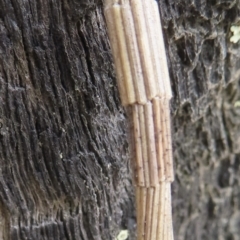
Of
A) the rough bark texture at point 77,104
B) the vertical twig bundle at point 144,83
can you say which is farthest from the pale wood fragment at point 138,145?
the rough bark texture at point 77,104

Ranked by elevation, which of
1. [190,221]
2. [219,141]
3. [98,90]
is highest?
[98,90]

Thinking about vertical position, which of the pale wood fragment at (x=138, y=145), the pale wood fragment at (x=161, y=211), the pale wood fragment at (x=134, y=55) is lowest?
the pale wood fragment at (x=161, y=211)

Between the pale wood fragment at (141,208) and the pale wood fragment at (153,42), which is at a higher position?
the pale wood fragment at (153,42)

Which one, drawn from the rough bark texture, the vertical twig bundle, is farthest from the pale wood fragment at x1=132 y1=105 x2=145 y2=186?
the rough bark texture

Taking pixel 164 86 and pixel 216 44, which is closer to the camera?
pixel 164 86

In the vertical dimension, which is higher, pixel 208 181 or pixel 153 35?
pixel 153 35

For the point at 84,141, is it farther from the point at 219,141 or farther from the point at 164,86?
the point at 219,141

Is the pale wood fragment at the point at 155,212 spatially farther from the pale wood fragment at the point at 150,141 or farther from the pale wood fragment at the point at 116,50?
the pale wood fragment at the point at 116,50

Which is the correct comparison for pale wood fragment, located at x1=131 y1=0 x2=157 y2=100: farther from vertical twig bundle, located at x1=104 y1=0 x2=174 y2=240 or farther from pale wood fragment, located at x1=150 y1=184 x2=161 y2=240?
pale wood fragment, located at x1=150 y1=184 x2=161 y2=240

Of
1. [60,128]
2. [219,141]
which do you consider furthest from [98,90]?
[219,141]
